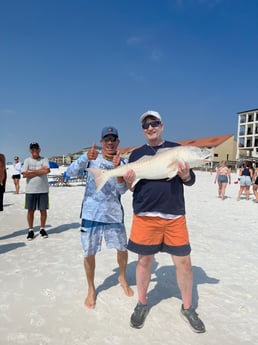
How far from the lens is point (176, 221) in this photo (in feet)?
9.93

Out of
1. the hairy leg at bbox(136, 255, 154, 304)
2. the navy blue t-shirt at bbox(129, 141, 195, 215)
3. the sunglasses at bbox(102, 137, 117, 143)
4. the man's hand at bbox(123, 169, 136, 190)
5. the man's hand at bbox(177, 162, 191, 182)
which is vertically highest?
the sunglasses at bbox(102, 137, 117, 143)

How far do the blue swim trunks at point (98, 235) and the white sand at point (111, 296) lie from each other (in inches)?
31.3

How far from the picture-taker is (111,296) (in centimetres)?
382

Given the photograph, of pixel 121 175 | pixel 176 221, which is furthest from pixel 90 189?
pixel 176 221

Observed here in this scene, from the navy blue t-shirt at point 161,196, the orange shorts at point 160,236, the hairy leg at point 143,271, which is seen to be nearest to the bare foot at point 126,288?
the hairy leg at point 143,271

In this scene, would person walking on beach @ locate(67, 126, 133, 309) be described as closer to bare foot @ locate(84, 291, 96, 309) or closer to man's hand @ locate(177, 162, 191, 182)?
bare foot @ locate(84, 291, 96, 309)

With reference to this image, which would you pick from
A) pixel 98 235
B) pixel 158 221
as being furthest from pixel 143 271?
pixel 98 235

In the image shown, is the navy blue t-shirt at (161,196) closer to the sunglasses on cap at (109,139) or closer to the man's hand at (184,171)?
the man's hand at (184,171)

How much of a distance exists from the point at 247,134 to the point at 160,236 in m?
79.5

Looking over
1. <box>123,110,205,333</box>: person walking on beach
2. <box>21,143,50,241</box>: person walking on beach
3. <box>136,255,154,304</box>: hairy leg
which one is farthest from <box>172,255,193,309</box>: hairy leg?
<box>21,143,50,241</box>: person walking on beach

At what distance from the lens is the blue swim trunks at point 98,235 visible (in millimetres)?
3518

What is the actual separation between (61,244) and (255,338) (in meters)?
4.48

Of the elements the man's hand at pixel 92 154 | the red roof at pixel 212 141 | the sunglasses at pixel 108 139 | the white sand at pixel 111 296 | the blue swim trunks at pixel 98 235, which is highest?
the red roof at pixel 212 141

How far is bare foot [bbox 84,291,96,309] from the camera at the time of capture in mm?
3520
